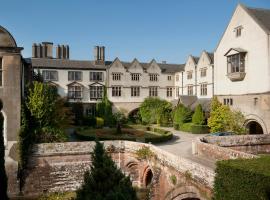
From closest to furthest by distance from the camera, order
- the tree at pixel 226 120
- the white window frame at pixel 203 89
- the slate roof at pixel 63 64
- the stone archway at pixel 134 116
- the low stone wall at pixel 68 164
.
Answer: the low stone wall at pixel 68 164 < the tree at pixel 226 120 < the white window frame at pixel 203 89 < the slate roof at pixel 63 64 < the stone archway at pixel 134 116

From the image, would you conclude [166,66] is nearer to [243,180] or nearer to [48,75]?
[48,75]

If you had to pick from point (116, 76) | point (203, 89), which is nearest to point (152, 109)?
point (116, 76)

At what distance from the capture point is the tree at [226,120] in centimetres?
3284

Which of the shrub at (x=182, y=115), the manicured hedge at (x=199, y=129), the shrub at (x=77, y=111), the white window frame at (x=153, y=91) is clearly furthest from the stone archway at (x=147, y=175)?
the white window frame at (x=153, y=91)

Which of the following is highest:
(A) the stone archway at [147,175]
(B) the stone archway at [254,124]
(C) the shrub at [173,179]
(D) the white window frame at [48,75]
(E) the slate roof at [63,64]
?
(E) the slate roof at [63,64]

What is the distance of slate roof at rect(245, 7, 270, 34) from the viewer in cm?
3118

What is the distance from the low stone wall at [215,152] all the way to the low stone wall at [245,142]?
213cm

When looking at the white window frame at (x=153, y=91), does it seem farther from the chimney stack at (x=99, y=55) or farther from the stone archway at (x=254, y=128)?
the stone archway at (x=254, y=128)

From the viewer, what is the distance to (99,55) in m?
54.5

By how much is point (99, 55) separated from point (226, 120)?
2898 cm

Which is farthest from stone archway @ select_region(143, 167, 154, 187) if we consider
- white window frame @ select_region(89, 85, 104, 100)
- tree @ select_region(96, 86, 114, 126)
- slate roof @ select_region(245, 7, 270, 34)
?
white window frame @ select_region(89, 85, 104, 100)

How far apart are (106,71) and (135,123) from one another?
10.9 m

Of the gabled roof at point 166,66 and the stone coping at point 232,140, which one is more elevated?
the gabled roof at point 166,66

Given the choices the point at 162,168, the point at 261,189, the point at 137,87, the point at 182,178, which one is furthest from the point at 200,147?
the point at 137,87
